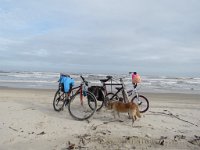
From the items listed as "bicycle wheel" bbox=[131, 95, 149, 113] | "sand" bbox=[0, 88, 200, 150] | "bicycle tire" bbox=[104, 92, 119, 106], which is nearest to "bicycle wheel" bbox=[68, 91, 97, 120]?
"sand" bbox=[0, 88, 200, 150]

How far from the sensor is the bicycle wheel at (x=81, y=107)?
7188mm

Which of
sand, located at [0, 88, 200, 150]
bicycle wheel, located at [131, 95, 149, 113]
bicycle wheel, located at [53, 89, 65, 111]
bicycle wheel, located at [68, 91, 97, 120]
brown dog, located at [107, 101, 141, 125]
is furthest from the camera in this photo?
bicycle wheel, located at [131, 95, 149, 113]

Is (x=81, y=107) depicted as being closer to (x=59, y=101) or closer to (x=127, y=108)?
(x=59, y=101)

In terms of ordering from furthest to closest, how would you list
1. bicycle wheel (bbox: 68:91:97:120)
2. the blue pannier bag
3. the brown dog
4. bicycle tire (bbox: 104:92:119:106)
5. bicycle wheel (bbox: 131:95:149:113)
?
bicycle wheel (bbox: 131:95:149:113) < the blue pannier bag < bicycle tire (bbox: 104:92:119:106) < bicycle wheel (bbox: 68:91:97:120) < the brown dog

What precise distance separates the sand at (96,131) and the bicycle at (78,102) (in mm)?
181

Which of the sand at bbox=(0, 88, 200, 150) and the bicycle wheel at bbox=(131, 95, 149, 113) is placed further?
the bicycle wheel at bbox=(131, 95, 149, 113)

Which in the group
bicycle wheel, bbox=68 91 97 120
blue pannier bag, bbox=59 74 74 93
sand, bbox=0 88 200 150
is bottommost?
sand, bbox=0 88 200 150

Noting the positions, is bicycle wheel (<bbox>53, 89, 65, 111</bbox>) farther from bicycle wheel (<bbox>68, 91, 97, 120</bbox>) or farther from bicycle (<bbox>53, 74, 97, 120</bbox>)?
bicycle wheel (<bbox>68, 91, 97, 120</bbox>)

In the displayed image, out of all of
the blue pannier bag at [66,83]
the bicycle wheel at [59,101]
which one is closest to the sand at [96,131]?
the bicycle wheel at [59,101]

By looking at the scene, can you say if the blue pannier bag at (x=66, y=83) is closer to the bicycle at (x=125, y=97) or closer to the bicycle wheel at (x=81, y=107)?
the bicycle wheel at (x=81, y=107)

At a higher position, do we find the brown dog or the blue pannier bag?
the blue pannier bag

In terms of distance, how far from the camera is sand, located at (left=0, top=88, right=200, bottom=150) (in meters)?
5.21

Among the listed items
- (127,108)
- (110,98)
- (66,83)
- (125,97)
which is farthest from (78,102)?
(127,108)

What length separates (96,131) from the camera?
6000mm
